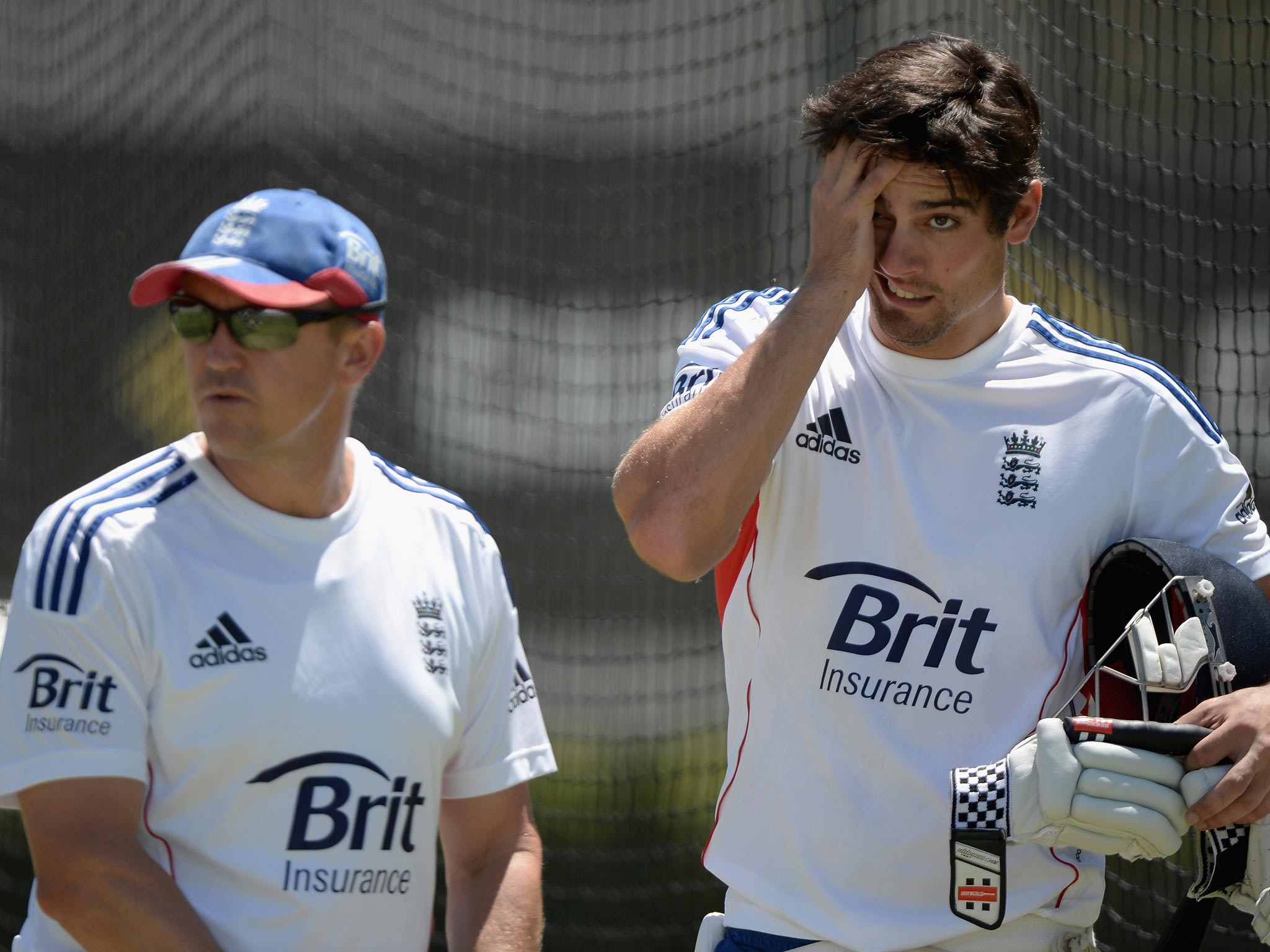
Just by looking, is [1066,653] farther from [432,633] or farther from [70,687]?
[70,687]

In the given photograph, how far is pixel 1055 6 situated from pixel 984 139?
2.98 m

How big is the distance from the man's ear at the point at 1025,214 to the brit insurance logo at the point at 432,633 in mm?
1175

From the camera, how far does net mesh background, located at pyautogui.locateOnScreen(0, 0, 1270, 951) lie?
17.6 feet

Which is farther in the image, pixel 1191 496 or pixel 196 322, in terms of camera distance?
pixel 1191 496

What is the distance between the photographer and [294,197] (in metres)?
2.27

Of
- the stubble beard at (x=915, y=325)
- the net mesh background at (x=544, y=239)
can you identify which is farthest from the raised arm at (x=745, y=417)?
the net mesh background at (x=544, y=239)

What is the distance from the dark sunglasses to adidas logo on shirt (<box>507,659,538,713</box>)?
0.66m

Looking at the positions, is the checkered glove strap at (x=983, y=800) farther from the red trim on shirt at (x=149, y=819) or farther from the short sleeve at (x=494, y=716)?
the red trim on shirt at (x=149, y=819)

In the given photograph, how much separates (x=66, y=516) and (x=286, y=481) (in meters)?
0.33

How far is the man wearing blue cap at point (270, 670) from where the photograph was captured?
76.9 inches

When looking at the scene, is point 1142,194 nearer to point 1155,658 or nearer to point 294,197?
point 1155,658

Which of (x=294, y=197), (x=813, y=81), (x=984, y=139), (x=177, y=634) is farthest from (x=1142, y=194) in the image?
(x=177, y=634)

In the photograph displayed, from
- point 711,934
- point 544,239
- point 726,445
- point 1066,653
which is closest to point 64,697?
point 726,445

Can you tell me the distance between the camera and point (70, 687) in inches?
77.0
